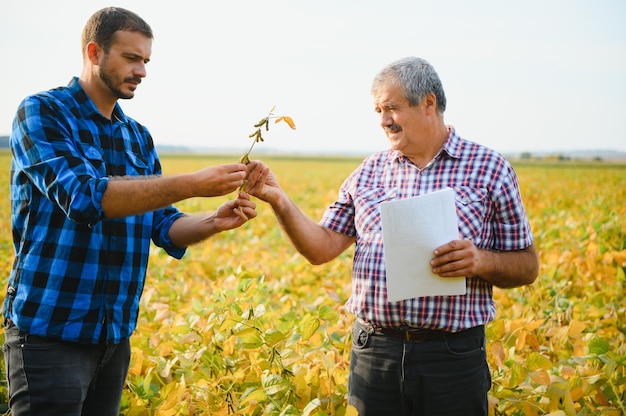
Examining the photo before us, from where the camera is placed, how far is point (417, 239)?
195cm

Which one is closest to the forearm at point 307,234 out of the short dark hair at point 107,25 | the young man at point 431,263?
the young man at point 431,263

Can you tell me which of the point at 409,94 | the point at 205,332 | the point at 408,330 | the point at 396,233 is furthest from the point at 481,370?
the point at 205,332

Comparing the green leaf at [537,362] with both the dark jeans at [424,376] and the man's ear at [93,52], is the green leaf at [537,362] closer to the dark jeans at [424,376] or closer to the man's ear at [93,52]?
the dark jeans at [424,376]

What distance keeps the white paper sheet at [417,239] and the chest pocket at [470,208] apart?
101mm

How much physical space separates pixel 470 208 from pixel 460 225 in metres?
0.07

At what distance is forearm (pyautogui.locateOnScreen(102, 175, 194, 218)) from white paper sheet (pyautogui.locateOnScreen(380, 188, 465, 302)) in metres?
0.68

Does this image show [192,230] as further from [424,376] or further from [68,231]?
[424,376]

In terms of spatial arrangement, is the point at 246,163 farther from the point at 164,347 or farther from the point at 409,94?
the point at 164,347

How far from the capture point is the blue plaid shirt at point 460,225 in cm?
Answer: 198

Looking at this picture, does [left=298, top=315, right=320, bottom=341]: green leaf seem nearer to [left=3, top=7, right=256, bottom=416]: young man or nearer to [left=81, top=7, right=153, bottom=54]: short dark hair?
[left=3, top=7, right=256, bottom=416]: young man

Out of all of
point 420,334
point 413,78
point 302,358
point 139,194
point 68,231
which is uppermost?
point 413,78

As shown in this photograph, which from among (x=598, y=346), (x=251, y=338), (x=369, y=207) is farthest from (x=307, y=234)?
(x=598, y=346)

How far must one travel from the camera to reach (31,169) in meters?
1.67

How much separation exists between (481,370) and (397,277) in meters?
0.50
